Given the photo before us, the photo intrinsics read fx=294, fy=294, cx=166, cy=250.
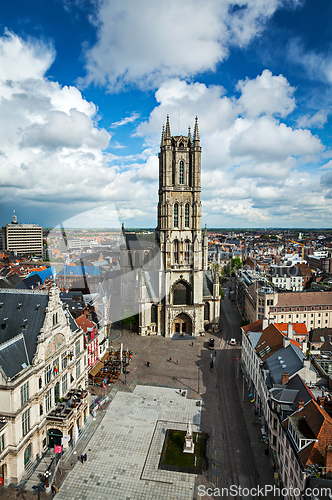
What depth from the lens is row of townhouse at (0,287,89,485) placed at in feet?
107

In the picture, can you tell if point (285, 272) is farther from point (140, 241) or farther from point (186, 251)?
point (140, 241)

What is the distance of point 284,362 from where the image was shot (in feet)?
141

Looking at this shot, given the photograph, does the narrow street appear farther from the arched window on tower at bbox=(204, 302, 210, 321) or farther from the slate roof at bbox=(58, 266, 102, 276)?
the slate roof at bbox=(58, 266, 102, 276)

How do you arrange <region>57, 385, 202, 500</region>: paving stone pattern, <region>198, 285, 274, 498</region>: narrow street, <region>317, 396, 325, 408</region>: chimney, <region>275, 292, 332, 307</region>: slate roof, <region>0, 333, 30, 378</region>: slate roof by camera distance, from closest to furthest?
<region>57, 385, 202, 500</region>: paving stone pattern
<region>317, 396, 325, 408</region>: chimney
<region>0, 333, 30, 378</region>: slate roof
<region>198, 285, 274, 498</region>: narrow street
<region>275, 292, 332, 307</region>: slate roof

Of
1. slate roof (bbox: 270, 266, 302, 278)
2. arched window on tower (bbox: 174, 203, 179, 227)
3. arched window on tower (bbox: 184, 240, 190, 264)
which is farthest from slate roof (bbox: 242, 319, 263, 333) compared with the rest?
slate roof (bbox: 270, 266, 302, 278)

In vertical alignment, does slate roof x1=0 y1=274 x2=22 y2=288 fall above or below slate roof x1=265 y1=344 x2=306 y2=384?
above

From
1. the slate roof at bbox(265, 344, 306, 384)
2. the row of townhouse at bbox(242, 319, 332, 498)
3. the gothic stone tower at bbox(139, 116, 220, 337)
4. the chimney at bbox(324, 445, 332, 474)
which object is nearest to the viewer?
the chimney at bbox(324, 445, 332, 474)

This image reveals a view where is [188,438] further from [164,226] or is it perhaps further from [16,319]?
[164,226]

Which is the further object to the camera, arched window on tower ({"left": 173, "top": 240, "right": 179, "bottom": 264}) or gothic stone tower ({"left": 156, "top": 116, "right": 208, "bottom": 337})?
arched window on tower ({"left": 173, "top": 240, "right": 179, "bottom": 264})

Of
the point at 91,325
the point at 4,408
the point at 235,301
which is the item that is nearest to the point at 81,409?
the point at 4,408

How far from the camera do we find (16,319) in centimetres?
4000

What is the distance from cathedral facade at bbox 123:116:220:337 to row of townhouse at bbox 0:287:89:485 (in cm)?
3709

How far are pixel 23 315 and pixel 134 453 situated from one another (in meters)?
23.4

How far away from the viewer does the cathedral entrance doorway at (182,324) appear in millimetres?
83000
